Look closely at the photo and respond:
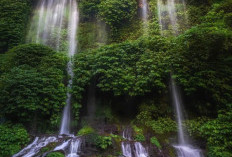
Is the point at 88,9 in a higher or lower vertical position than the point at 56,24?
higher

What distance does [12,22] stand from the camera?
1307 centimetres

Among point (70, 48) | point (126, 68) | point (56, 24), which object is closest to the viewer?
point (126, 68)

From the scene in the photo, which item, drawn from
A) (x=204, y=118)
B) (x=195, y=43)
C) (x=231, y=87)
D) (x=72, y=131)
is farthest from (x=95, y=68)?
(x=231, y=87)

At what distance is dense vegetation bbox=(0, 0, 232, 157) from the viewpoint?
721 centimetres

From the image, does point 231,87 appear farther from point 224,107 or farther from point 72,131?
point 72,131

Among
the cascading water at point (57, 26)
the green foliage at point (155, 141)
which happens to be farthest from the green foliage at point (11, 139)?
the green foliage at point (155, 141)

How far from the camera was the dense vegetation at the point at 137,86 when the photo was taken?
23.7 feet

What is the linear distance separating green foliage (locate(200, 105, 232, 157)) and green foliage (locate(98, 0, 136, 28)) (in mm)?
9496

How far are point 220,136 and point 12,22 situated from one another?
15472 mm

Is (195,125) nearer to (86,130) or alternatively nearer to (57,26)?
(86,130)

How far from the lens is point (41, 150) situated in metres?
6.24

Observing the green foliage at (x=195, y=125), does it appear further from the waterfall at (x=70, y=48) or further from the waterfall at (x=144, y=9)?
the waterfall at (x=144, y=9)

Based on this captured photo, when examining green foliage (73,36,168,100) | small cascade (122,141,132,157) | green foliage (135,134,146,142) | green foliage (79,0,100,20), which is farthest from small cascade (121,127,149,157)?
green foliage (79,0,100,20)

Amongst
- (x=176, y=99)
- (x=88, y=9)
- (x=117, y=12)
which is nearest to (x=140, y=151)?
(x=176, y=99)
